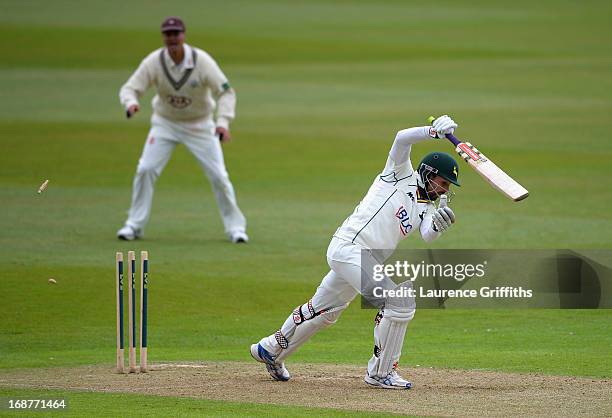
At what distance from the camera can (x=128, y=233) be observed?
1455 centimetres

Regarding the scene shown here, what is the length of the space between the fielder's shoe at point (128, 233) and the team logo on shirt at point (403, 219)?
6524 millimetres

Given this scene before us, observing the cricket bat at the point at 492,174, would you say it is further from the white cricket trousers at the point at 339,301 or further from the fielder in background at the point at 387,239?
the white cricket trousers at the point at 339,301

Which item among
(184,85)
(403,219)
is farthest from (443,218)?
(184,85)

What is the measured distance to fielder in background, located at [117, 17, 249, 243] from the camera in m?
14.2

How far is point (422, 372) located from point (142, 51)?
26.7 meters

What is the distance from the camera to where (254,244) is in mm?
14656

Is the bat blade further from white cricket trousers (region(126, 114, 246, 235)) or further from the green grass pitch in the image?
white cricket trousers (region(126, 114, 246, 235))

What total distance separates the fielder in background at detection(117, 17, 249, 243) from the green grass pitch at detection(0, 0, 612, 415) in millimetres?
473

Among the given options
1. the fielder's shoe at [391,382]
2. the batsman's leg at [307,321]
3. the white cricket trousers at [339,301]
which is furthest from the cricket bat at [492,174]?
the fielder's shoe at [391,382]

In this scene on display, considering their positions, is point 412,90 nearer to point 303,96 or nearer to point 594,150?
point 303,96

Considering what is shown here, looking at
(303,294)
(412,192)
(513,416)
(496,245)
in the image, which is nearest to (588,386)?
(513,416)

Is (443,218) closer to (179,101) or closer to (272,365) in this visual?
(272,365)

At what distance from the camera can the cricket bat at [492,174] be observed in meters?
8.34

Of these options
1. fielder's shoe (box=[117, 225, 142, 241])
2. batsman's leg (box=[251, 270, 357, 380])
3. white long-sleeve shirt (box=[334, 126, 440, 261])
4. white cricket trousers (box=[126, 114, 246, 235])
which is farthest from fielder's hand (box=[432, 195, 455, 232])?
fielder's shoe (box=[117, 225, 142, 241])
